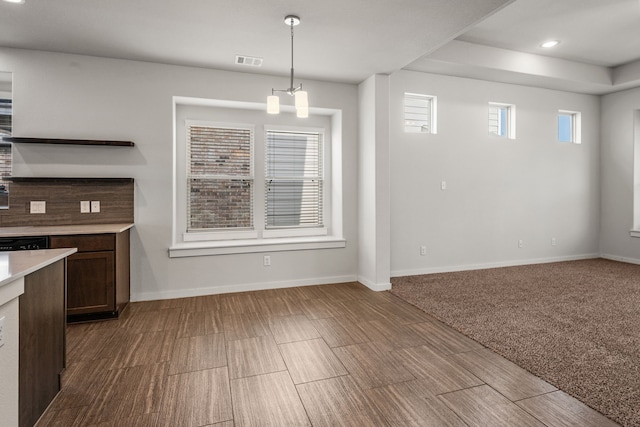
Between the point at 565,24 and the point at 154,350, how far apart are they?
17.8ft

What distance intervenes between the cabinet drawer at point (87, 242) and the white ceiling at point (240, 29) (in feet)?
6.11

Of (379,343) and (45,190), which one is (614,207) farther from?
(45,190)

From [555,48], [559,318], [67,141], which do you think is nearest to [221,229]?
[67,141]

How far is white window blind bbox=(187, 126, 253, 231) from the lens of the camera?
14.0 ft

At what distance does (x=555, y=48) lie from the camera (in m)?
4.62

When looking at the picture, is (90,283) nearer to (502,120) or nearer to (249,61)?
(249,61)

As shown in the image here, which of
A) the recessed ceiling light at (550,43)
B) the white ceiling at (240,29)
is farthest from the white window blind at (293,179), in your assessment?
the recessed ceiling light at (550,43)

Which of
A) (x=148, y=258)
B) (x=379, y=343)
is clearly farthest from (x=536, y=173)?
(x=148, y=258)

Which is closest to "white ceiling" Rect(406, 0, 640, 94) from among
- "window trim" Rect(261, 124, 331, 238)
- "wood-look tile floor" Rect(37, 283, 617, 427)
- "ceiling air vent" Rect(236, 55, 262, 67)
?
"window trim" Rect(261, 124, 331, 238)

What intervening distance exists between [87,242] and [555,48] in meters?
6.08

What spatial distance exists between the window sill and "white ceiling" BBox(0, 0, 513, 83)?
2088mm

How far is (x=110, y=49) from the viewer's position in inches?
136

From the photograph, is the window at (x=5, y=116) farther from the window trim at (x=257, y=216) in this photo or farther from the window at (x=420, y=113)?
the window at (x=420, y=113)

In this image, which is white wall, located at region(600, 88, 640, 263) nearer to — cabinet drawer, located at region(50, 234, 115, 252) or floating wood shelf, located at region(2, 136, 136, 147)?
floating wood shelf, located at region(2, 136, 136, 147)
